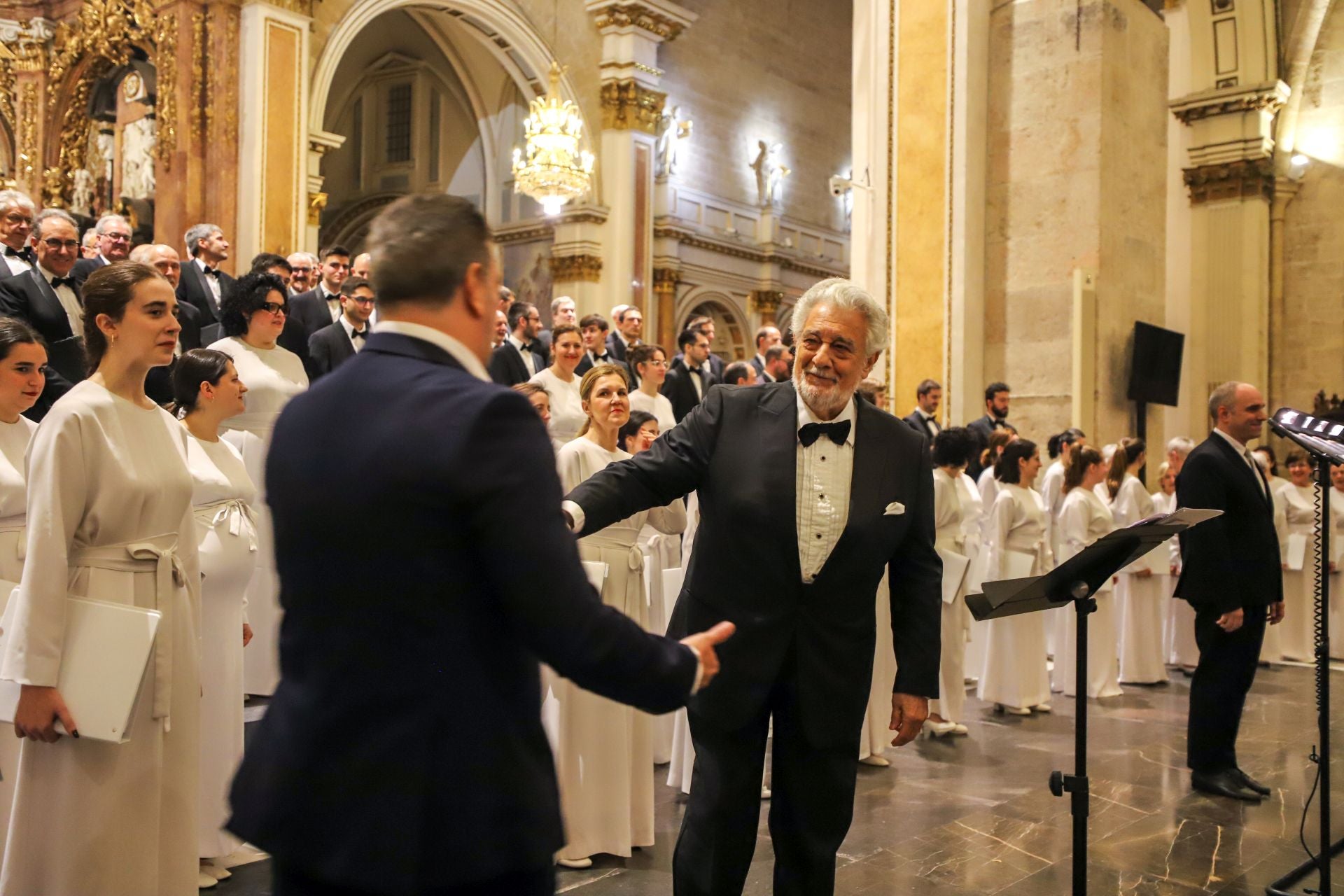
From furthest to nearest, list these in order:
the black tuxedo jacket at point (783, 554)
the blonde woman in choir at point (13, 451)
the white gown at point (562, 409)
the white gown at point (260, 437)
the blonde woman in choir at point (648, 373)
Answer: the blonde woman in choir at point (648, 373)
the white gown at point (562, 409)
the white gown at point (260, 437)
the blonde woman in choir at point (13, 451)
the black tuxedo jacket at point (783, 554)

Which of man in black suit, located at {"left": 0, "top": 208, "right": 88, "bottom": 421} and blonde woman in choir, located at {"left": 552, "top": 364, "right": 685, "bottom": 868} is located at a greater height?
man in black suit, located at {"left": 0, "top": 208, "right": 88, "bottom": 421}

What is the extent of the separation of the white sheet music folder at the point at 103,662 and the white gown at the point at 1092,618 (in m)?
6.70

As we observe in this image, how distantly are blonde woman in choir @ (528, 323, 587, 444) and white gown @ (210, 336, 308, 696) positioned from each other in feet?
5.34

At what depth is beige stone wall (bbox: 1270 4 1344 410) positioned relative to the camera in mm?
15352

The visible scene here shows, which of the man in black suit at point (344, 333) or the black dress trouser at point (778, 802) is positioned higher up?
the man in black suit at point (344, 333)

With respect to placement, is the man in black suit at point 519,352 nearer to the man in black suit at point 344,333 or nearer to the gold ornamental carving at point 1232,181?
the man in black suit at point 344,333

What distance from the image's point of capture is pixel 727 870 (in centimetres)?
308

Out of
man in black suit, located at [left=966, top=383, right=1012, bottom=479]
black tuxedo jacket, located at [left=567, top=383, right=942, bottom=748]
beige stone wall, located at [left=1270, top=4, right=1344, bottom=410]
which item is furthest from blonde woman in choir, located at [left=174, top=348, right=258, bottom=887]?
beige stone wall, located at [left=1270, top=4, right=1344, bottom=410]

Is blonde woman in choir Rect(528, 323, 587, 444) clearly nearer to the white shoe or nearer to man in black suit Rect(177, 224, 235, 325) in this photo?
man in black suit Rect(177, 224, 235, 325)

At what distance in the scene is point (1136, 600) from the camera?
926 centimetres

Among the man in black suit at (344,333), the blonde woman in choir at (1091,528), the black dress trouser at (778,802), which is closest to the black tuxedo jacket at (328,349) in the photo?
the man in black suit at (344,333)

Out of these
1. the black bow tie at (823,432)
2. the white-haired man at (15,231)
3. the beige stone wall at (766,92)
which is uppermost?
the beige stone wall at (766,92)

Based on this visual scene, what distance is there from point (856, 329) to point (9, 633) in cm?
231

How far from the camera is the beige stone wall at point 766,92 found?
2189 cm
